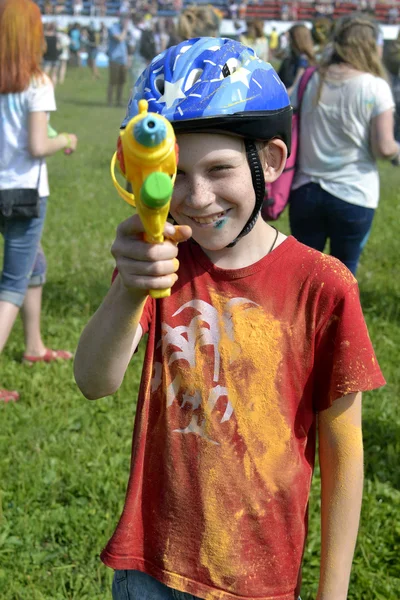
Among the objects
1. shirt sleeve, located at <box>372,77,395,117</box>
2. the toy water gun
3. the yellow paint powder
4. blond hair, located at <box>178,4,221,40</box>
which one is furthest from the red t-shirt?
blond hair, located at <box>178,4,221,40</box>

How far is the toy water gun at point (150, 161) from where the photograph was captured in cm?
131

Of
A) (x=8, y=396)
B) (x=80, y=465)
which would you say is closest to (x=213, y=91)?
(x=80, y=465)

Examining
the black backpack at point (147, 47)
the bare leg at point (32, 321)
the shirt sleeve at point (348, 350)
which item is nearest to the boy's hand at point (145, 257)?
the shirt sleeve at point (348, 350)

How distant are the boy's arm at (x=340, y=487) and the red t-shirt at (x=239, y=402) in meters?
0.06

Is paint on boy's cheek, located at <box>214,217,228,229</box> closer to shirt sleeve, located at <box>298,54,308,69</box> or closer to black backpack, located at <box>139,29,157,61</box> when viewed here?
shirt sleeve, located at <box>298,54,308,69</box>

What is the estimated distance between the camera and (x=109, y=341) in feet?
5.73

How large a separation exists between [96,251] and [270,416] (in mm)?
6603

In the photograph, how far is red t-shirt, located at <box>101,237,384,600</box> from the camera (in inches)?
77.4

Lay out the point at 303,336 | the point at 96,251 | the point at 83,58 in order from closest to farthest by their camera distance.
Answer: the point at 303,336, the point at 96,251, the point at 83,58

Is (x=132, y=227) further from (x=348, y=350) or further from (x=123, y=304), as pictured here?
(x=348, y=350)

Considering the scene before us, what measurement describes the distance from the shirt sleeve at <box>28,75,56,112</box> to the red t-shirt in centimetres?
306

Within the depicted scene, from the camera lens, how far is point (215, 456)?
1978 millimetres

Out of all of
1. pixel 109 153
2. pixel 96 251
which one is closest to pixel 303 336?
pixel 96 251

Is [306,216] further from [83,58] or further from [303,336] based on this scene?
[83,58]
